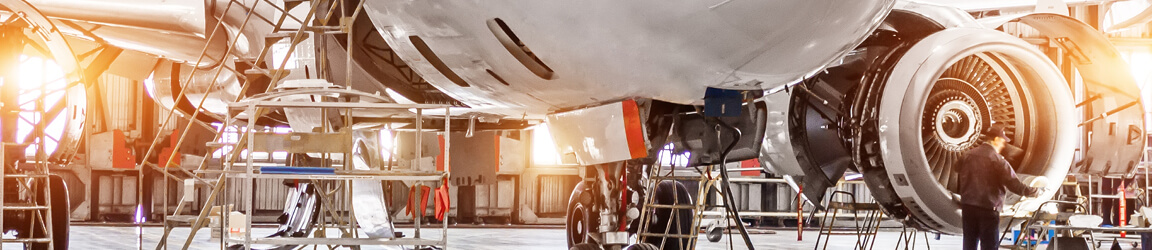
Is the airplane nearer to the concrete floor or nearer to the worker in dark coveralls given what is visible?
the worker in dark coveralls

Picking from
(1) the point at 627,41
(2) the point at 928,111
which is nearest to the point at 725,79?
(1) the point at 627,41

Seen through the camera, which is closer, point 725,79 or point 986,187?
point 725,79

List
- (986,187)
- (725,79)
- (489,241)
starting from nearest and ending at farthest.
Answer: (725,79) → (986,187) → (489,241)

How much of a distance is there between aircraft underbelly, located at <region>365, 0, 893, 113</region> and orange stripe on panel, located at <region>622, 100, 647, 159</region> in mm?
101

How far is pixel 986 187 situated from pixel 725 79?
2.94m

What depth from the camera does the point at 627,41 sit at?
432 cm

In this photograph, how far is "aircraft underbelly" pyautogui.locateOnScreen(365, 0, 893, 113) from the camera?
4.16 metres

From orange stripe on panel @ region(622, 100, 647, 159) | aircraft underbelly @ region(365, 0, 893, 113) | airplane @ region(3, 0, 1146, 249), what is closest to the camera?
aircraft underbelly @ region(365, 0, 893, 113)

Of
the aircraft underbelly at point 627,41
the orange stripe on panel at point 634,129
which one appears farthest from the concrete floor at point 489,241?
the aircraft underbelly at point 627,41

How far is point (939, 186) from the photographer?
6.62 metres

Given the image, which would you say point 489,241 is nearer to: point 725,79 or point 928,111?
point 928,111

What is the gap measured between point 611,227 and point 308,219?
4984mm

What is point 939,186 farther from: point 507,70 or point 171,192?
point 171,192

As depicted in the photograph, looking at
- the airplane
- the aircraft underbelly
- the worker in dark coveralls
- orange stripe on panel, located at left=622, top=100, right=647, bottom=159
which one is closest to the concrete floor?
the airplane
